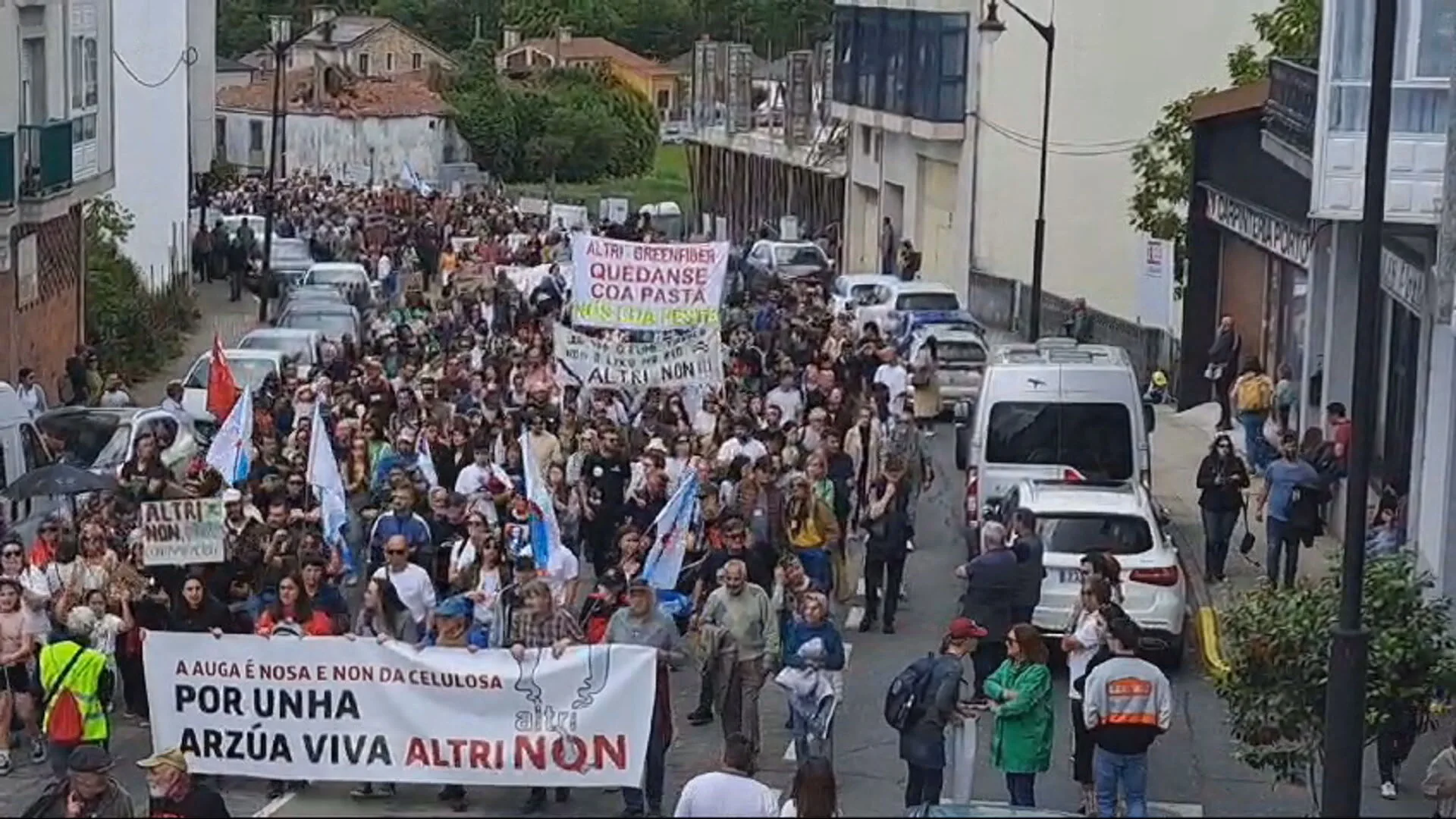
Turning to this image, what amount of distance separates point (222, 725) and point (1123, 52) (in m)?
32.6

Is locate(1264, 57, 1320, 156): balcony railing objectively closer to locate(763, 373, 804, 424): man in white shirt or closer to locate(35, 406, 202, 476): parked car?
locate(763, 373, 804, 424): man in white shirt

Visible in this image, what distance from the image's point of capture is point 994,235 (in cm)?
5066

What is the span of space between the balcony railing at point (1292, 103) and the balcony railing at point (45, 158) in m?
15.0

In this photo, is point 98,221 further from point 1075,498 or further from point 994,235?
point 1075,498

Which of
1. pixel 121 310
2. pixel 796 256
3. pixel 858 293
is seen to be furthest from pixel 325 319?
pixel 796 256

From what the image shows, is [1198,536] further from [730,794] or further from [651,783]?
[730,794]

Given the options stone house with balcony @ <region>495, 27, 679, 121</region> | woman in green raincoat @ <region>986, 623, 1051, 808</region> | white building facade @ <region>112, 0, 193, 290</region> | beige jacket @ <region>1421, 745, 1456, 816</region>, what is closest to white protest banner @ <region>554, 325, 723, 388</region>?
woman in green raincoat @ <region>986, 623, 1051, 808</region>

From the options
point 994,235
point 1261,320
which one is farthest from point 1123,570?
point 994,235

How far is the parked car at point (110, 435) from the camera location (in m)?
24.1

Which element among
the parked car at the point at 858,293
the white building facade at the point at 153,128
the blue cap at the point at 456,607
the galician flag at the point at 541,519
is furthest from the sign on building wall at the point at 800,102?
the blue cap at the point at 456,607

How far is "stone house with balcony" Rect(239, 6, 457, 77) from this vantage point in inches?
4412

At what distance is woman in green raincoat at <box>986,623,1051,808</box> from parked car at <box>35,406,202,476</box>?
1121cm

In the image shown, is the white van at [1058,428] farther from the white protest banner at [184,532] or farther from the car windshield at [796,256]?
the car windshield at [796,256]

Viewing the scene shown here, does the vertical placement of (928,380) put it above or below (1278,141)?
below
